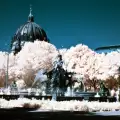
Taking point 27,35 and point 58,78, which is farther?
point 27,35

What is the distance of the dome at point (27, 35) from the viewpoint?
9656 centimetres

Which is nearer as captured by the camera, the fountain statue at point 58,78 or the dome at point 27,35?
the fountain statue at point 58,78

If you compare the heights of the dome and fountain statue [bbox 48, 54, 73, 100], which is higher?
the dome

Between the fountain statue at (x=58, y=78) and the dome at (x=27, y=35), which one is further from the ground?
the dome at (x=27, y=35)

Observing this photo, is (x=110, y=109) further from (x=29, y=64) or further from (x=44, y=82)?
(x=29, y=64)

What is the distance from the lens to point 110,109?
18.3 metres

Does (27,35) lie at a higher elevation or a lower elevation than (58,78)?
higher

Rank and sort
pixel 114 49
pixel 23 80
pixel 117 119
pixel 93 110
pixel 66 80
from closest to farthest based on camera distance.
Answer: pixel 117 119, pixel 93 110, pixel 66 80, pixel 23 80, pixel 114 49

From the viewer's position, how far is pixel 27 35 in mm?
96938

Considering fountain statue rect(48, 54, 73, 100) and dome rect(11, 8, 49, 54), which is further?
dome rect(11, 8, 49, 54)

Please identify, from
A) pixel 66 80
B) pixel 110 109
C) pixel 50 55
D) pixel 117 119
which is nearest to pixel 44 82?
pixel 66 80

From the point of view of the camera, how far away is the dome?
3802 inches

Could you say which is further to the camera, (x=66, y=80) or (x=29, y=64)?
(x=29, y=64)

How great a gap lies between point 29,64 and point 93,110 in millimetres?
44161
